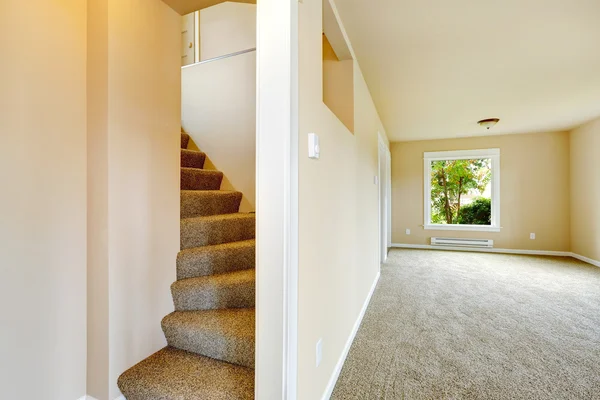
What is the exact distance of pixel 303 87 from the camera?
44.9 inches

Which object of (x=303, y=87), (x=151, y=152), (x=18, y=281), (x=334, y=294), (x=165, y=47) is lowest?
(x=334, y=294)

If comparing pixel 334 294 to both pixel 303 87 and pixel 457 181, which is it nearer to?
pixel 303 87

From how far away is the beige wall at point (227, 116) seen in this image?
2.92 meters

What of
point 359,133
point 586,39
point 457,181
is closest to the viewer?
point 586,39

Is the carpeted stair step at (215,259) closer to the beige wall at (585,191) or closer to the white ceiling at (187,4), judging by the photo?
the white ceiling at (187,4)

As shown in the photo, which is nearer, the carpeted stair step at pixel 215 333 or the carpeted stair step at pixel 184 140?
the carpeted stair step at pixel 215 333

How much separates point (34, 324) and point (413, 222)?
19.8 ft

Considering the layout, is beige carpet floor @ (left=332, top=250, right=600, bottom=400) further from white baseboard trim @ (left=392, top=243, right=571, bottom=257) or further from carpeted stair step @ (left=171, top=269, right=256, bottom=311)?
white baseboard trim @ (left=392, top=243, right=571, bottom=257)

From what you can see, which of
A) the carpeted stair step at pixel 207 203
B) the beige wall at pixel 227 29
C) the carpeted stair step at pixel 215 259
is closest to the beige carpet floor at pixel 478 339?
the carpeted stair step at pixel 215 259

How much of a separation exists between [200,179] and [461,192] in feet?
18.1

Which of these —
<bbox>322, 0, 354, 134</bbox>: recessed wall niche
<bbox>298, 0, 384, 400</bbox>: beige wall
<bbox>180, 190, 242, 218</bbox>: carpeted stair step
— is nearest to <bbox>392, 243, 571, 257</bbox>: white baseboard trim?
<bbox>298, 0, 384, 400</bbox>: beige wall

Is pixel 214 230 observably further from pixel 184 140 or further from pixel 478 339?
pixel 478 339

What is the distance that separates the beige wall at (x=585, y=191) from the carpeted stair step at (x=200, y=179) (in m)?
5.68

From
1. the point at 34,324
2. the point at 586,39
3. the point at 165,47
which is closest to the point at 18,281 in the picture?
the point at 34,324
